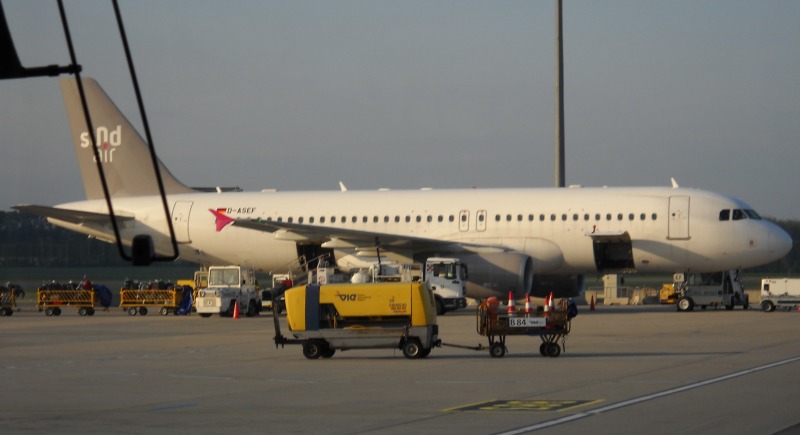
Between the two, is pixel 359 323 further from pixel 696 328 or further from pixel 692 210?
pixel 692 210

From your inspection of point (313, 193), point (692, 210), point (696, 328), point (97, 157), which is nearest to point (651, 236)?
point (692, 210)

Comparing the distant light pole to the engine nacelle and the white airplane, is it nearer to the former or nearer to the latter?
the white airplane

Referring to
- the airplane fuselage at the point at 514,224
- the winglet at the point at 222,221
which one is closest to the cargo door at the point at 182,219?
the airplane fuselage at the point at 514,224

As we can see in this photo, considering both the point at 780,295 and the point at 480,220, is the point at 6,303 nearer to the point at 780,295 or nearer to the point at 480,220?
the point at 480,220

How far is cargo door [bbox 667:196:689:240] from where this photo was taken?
1646 inches

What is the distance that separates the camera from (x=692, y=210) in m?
41.9

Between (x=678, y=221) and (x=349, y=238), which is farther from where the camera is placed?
(x=349, y=238)

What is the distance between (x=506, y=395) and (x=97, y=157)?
33.6 ft

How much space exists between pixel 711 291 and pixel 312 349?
84.3ft

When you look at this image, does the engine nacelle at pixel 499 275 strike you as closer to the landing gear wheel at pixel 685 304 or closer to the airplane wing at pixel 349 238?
the airplane wing at pixel 349 238

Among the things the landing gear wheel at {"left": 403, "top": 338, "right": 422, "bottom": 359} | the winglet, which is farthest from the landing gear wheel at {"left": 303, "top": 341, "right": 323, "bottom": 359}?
the winglet

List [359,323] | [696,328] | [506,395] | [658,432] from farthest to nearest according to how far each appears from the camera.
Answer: [696,328]
[359,323]
[506,395]
[658,432]

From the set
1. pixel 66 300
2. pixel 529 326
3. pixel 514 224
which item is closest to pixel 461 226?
pixel 514 224

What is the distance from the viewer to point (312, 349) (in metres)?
22.6
